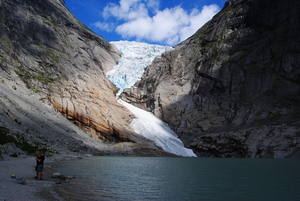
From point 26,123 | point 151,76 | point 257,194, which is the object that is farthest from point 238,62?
point 257,194

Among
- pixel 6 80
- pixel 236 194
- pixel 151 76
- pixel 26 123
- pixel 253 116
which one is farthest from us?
pixel 151 76

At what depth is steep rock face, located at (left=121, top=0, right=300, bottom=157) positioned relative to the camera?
174 ft

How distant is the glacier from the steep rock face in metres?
3.40

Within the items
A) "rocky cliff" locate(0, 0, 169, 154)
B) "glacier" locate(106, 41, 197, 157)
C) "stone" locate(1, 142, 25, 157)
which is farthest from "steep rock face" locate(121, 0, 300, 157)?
"stone" locate(1, 142, 25, 157)

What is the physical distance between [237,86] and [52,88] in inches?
1790

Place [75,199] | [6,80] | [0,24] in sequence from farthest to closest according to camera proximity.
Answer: [0,24] → [6,80] → [75,199]

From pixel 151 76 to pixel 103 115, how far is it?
31492mm

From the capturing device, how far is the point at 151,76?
82.2 meters

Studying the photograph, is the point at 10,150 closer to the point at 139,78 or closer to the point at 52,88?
the point at 52,88

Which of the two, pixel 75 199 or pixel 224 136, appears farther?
pixel 224 136

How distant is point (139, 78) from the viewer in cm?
9006

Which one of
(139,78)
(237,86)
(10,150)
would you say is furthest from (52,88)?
(237,86)

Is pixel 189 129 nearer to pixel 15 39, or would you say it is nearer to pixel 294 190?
pixel 15 39

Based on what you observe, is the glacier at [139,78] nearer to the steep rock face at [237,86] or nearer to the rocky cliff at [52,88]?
the steep rock face at [237,86]
